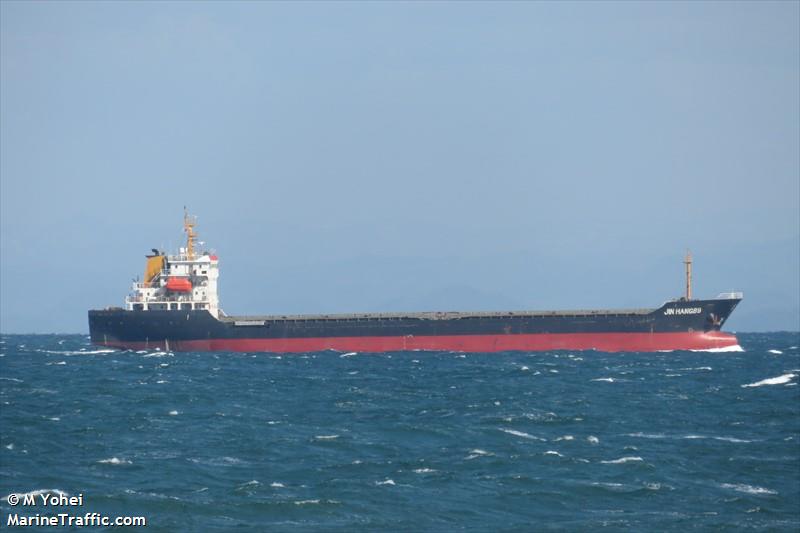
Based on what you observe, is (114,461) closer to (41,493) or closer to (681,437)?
(41,493)

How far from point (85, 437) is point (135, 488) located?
8.74 metres

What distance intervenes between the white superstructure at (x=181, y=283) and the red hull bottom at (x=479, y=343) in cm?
423

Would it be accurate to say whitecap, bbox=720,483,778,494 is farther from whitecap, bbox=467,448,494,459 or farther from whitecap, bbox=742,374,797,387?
whitecap, bbox=742,374,797,387

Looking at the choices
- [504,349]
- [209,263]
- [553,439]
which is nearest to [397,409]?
[553,439]

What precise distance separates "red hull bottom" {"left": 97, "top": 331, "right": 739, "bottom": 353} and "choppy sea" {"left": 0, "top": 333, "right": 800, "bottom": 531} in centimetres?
2149

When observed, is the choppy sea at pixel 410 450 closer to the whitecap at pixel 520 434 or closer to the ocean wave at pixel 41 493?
the ocean wave at pixel 41 493

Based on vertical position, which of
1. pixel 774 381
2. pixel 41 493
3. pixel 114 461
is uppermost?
pixel 774 381

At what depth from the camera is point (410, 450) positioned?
3572 cm

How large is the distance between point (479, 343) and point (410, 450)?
47.7 metres

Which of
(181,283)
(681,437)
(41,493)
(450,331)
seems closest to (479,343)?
(450,331)

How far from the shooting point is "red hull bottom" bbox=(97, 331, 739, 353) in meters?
82.7

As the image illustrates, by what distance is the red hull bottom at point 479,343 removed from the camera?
82688 mm

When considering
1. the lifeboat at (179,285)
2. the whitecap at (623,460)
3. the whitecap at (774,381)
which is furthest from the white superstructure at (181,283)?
the whitecap at (623,460)

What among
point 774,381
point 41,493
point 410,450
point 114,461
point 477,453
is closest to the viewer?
point 41,493
